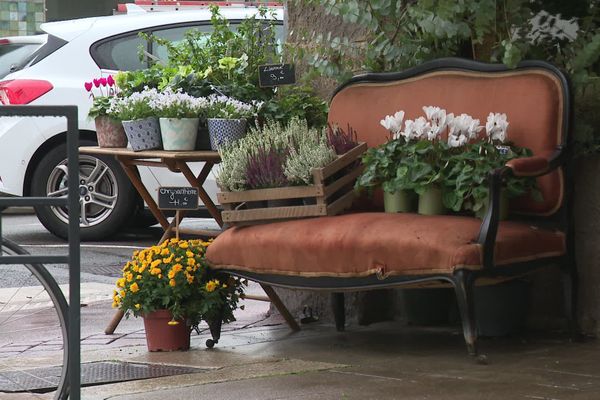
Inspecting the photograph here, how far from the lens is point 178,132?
642cm

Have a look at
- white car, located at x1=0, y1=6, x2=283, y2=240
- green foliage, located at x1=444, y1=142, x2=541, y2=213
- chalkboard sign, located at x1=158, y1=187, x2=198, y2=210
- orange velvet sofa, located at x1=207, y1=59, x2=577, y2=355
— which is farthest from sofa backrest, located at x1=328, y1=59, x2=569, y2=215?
white car, located at x1=0, y1=6, x2=283, y2=240

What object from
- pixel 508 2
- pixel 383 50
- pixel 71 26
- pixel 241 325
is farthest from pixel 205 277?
pixel 71 26

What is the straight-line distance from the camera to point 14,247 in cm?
427

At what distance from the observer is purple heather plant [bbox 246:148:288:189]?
A: 588 cm

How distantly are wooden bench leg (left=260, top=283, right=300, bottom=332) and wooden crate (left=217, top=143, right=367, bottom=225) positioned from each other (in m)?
0.53

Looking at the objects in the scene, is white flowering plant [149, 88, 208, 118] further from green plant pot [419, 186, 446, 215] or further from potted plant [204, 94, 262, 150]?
green plant pot [419, 186, 446, 215]

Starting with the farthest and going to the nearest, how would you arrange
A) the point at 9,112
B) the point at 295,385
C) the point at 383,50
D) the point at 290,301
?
the point at 290,301 < the point at 383,50 < the point at 295,385 < the point at 9,112

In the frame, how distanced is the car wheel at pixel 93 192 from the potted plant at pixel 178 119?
393 cm

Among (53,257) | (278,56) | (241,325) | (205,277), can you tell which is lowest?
(241,325)

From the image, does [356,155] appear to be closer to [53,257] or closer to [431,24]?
[431,24]

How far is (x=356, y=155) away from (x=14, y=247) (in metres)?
2.14

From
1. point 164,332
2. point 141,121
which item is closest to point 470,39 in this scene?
point 141,121

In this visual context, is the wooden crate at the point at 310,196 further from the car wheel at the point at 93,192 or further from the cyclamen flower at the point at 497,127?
the car wheel at the point at 93,192

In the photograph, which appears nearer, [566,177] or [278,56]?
[566,177]
